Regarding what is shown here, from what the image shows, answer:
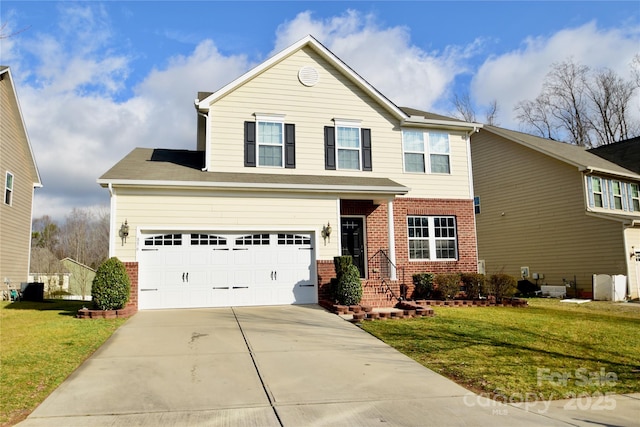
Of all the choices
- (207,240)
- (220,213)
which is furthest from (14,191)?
(220,213)

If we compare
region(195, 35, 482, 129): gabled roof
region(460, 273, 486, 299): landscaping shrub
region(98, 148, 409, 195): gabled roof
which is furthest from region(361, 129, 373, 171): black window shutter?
region(460, 273, 486, 299): landscaping shrub

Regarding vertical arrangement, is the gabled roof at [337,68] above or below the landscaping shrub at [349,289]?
above

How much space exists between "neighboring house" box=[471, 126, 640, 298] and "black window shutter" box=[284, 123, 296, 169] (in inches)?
481

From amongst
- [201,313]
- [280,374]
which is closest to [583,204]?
[201,313]

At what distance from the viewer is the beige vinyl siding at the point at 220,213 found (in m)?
12.6

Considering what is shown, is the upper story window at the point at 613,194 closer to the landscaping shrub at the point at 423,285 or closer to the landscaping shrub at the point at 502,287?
the landscaping shrub at the point at 502,287

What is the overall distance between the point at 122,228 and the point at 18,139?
371 inches

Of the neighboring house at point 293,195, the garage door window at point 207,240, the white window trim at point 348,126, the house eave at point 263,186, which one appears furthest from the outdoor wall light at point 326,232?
the garage door window at point 207,240

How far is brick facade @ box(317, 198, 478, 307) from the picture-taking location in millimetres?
13742

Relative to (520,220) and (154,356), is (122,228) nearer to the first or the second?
(154,356)

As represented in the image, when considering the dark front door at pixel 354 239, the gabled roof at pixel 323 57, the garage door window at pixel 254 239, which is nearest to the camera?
the garage door window at pixel 254 239

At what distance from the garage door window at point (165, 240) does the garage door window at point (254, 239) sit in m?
1.65

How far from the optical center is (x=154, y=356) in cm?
754

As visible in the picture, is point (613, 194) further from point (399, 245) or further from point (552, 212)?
point (399, 245)
